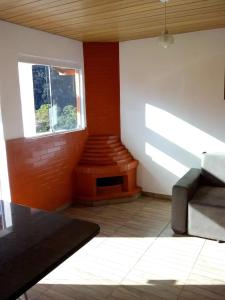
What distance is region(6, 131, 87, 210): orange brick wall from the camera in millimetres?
3033

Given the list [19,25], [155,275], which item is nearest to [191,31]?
[19,25]

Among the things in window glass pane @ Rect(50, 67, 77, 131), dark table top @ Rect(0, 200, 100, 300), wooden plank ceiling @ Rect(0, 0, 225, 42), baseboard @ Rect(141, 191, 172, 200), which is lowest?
baseboard @ Rect(141, 191, 172, 200)

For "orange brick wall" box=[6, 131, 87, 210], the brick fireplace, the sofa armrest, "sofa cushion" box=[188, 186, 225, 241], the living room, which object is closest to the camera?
the living room

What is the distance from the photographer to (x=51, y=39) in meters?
3.36

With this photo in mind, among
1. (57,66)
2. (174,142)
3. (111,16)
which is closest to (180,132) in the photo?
(174,142)

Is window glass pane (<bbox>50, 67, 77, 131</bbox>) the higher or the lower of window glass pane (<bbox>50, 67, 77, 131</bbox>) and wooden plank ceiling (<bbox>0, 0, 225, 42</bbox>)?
the lower

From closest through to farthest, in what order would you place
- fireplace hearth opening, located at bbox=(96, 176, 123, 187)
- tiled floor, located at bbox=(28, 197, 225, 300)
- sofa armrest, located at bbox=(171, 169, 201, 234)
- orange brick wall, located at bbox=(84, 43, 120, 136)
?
tiled floor, located at bbox=(28, 197, 225, 300) → sofa armrest, located at bbox=(171, 169, 201, 234) → orange brick wall, located at bbox=(84, 43, 120, 136) → fireplace hearth opening, located at bbox=(96, 176, 123, 187)

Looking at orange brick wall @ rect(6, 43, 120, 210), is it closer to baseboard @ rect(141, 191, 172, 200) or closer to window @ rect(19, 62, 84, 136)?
window @ rect(19, 62, 84, 136)

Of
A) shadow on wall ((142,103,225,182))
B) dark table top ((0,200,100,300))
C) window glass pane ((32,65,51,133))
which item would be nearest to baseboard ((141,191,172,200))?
shadow on wall ((142,103,225,182))

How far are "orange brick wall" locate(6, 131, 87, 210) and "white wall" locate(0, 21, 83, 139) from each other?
229 millimetres

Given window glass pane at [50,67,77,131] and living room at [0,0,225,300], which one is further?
window glass pane at [50,67,77,131]

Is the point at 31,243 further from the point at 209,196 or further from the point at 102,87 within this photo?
the point at 102,87

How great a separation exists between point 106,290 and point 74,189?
2.01 meters

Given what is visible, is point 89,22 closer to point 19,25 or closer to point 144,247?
point 19,25
